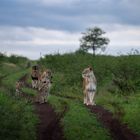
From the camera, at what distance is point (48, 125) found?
25219 millimetres

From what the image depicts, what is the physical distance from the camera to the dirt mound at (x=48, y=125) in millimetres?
22811

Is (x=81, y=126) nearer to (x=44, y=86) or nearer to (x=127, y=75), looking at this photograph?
(x=44, y=86)

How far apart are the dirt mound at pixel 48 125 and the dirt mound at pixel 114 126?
2107mm

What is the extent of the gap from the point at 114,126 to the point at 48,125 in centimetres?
298

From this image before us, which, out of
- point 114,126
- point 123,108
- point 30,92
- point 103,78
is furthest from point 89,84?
point 103,78

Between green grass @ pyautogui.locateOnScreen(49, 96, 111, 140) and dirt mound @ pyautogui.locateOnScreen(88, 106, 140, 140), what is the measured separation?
37 cm

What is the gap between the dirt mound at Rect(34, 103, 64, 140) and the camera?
74.8 feet

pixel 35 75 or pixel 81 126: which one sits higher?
pixel 35 75

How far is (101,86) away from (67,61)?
15486mm

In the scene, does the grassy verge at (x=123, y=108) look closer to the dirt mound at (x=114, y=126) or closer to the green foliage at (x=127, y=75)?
the dirt mound at (x=114, y=126)

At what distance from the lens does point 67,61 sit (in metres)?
61.6

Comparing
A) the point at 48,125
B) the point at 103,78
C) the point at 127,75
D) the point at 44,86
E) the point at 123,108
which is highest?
the point at 127,75

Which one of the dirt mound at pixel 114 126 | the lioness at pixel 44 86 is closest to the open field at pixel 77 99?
the dirt mound at pixel 114 126

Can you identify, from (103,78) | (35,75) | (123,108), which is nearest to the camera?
(123,108)
